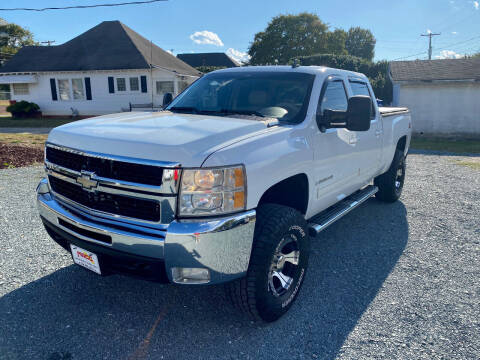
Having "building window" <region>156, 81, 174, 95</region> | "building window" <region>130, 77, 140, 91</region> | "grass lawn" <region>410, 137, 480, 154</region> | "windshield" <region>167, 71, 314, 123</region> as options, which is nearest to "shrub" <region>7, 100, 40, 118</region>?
"building window" <region>130, 77, 140, 91</region>

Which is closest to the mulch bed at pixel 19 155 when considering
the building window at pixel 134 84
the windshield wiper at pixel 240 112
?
the windshield wiper at pixel 240 112

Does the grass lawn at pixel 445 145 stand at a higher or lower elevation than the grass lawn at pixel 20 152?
lower

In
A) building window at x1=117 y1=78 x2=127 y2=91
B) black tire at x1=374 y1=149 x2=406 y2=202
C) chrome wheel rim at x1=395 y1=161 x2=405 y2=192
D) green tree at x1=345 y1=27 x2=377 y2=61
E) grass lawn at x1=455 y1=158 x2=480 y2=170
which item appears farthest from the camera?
green tree at x1=345 y1=27 x2=377 y2=61

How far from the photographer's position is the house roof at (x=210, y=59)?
167ft

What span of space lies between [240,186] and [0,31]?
69.2m

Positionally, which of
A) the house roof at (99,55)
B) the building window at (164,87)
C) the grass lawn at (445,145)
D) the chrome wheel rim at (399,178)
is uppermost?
the house roof at (99,55)

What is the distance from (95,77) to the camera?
23.2m

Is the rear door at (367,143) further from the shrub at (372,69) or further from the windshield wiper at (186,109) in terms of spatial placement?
the shrub at (372,69)

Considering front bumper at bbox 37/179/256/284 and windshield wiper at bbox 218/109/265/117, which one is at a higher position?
windshield wiper at bbox 218/109/265/117

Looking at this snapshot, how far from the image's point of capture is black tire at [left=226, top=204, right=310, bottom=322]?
8.63ft

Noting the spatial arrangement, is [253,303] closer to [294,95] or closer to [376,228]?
[294,95]

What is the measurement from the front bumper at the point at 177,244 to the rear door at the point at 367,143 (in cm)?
224

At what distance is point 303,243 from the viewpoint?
310 cm

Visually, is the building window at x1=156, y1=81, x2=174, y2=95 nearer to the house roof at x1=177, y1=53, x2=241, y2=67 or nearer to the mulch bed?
the mulch bed
